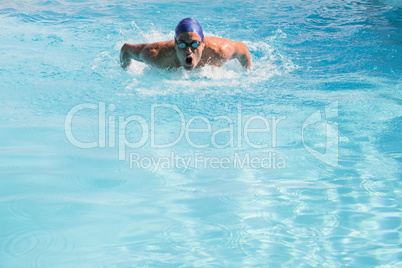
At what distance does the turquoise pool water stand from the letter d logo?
14mm

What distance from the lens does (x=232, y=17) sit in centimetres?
731

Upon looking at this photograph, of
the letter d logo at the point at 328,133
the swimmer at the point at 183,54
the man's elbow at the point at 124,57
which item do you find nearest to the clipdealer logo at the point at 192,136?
the letter d logo at the point at 328,133

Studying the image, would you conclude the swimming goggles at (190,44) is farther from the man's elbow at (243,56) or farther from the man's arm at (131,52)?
the man's elbow at (243,56)

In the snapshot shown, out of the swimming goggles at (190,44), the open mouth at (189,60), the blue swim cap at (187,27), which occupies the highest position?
the blue swim cap at (187,27)

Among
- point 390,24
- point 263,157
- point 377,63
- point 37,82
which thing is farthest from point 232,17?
point 263,157

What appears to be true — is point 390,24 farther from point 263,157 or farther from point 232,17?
point 263,157

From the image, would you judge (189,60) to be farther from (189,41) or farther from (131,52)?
(131,52)

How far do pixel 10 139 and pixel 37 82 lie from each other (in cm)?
119

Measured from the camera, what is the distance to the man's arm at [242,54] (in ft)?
15.0

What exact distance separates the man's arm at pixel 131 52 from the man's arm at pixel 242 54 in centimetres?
103

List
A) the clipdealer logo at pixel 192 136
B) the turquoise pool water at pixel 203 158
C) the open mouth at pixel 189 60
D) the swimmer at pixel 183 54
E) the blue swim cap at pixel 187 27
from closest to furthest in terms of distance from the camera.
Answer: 1. the turquoise pool water at pixel 203 158
2. the clipdealer logo at pixel 192 136
3. the blue swim cap at pixel 187 27
4. the open mouth at pixel 189 60
5. the swimmer at pixel 183 54

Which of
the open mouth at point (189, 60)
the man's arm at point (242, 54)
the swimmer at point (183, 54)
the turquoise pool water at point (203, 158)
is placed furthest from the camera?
the man's arm at point (242, 54)

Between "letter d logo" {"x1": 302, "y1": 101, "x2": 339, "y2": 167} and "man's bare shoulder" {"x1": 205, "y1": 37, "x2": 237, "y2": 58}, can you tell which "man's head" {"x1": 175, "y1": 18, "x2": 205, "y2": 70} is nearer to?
"man's bare shoulder" {"x1": 205, "y1": 37, "x2": 237, "y2": 58}

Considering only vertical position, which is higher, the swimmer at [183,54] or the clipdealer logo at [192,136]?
the swimmer at [183,54]
